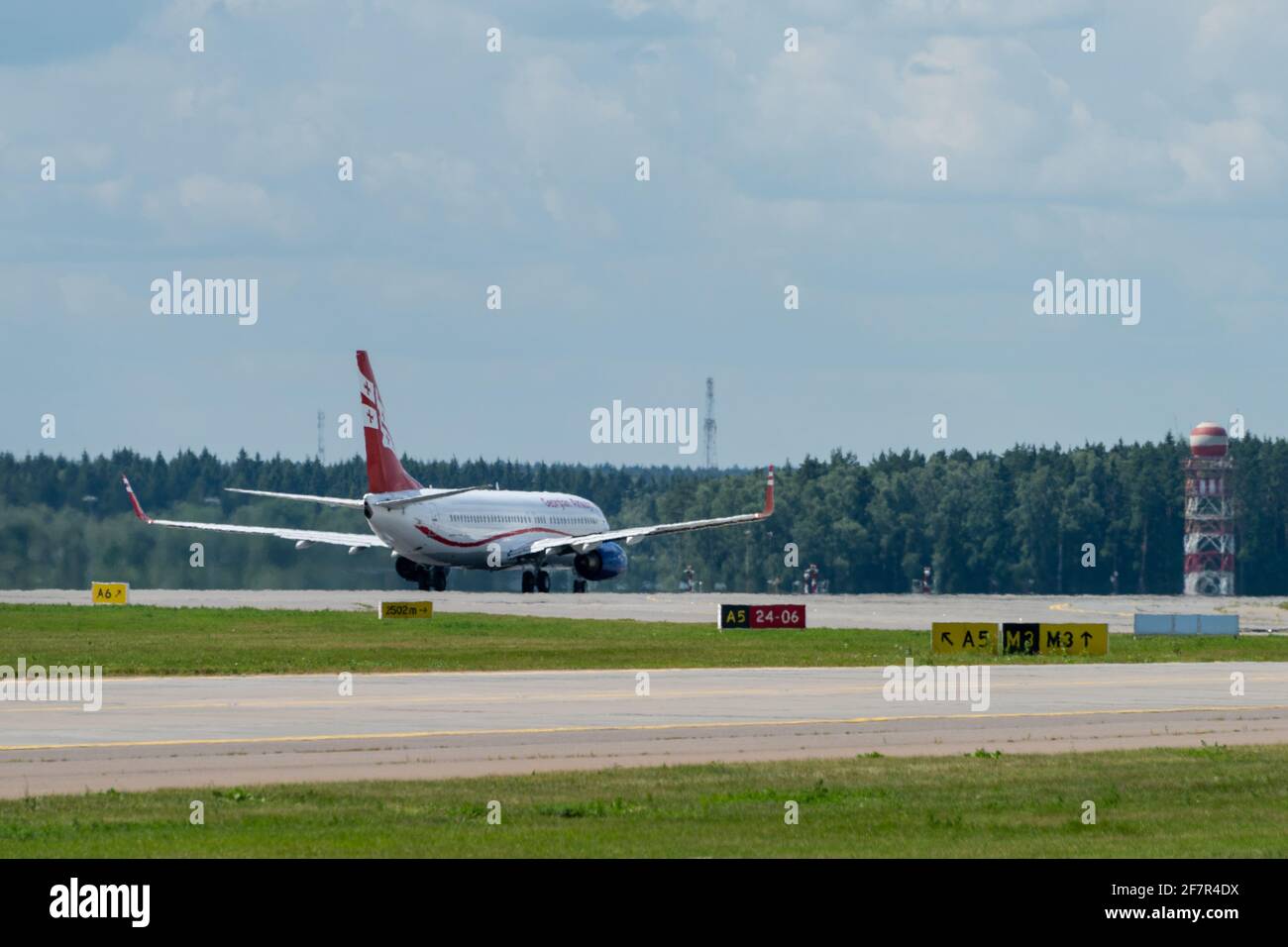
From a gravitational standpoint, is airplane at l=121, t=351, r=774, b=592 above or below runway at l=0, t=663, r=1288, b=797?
above

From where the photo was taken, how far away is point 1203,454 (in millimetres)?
170375

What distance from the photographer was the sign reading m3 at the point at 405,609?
8269 centimetres

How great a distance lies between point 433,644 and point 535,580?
4801 cm

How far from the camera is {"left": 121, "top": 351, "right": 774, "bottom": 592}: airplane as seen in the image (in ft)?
326

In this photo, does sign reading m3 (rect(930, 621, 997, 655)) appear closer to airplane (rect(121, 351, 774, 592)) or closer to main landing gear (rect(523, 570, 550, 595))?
airplane (rect(121, 351, 774, 592))

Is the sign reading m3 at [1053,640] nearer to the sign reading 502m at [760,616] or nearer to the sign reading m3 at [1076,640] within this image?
the sign reading m3 at [1076,640]

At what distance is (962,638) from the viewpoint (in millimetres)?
65438

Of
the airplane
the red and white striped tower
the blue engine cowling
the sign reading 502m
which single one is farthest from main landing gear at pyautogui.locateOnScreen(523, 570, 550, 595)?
the red and white striped tower

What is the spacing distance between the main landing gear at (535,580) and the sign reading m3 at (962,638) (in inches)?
1968

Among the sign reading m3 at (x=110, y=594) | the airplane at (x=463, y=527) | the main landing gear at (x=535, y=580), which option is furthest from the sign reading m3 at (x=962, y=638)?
the main landing gear at (x=535, y=580)

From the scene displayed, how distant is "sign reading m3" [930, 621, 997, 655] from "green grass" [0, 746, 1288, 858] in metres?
33.8

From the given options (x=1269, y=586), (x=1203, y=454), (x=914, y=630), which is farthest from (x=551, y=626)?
(x=1269, y=586)

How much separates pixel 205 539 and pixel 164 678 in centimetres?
7808
